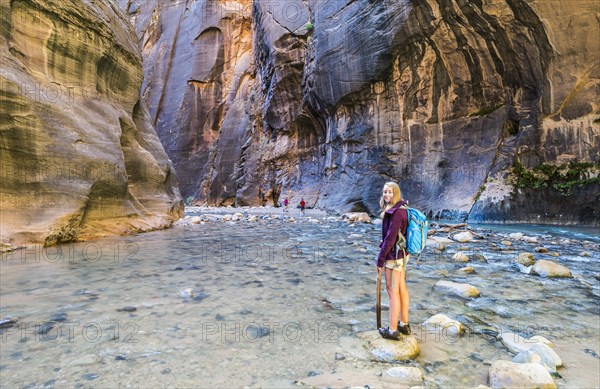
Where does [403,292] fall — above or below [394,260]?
below

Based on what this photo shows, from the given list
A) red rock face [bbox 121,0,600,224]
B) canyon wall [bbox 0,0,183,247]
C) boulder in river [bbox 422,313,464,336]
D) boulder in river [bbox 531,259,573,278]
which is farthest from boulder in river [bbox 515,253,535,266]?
red rock face [bbox 121,0,600,224]

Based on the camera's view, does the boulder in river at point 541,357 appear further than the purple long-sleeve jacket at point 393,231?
No

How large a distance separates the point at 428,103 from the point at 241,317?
2022cm

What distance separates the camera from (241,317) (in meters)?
3.51

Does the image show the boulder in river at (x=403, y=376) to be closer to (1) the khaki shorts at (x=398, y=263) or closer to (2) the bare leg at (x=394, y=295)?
(2) the bare leg at (x=394, y=295)

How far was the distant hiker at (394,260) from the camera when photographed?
289 cm

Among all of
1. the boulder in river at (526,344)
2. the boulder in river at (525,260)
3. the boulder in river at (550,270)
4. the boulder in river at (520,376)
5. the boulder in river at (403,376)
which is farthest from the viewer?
the boulder in river at (525,260)

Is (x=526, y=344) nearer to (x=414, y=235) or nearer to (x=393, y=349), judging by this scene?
(x=393, y=349)

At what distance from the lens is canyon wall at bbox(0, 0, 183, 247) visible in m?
7.37

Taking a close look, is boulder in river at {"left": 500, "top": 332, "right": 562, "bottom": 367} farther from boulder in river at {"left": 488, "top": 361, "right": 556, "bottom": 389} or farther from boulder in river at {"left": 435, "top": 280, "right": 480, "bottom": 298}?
boulder in river at {"left": 435, "top": 280, "right": 480, "bottom": 298}

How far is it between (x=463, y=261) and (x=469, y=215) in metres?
11.9

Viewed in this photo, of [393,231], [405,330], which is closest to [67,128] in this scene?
[393,231]

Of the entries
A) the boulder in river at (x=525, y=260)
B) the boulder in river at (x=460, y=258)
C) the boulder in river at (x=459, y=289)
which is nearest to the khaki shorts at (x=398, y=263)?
the boulder in river at (x=459, y=289)

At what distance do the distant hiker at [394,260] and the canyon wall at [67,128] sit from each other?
756 cm
